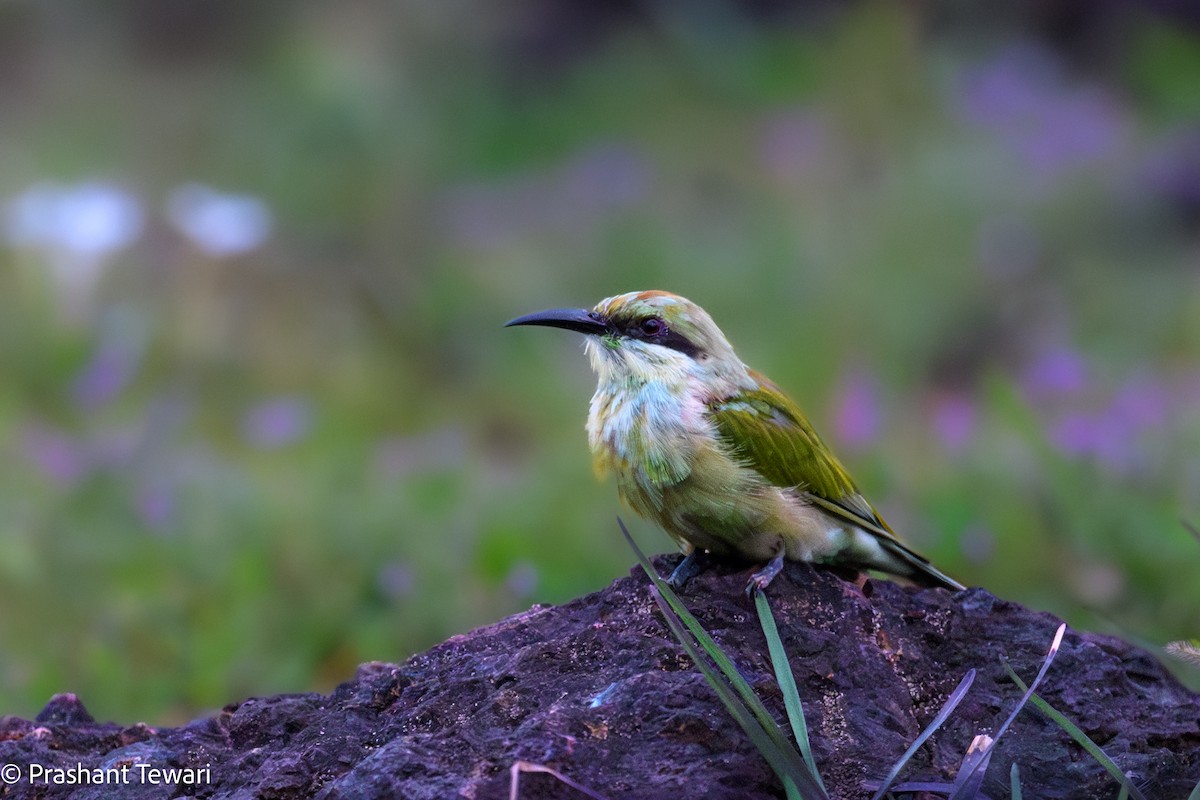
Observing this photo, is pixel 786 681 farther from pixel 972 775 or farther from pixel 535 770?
pixel 535 770

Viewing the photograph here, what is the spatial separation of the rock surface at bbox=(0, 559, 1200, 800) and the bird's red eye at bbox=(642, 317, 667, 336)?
80cm

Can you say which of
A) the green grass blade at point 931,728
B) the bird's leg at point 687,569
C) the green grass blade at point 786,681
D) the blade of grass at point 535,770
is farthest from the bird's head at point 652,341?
the blade of grass at point 535,770

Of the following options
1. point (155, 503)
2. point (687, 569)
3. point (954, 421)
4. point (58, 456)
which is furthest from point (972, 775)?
point (954, 421)

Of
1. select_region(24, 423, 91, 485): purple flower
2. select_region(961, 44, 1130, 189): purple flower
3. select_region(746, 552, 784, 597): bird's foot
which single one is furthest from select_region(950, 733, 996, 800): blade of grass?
select_region(961, 44, 1130, 189): purple flower

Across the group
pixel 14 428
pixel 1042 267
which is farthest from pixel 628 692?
pixel 1042 267

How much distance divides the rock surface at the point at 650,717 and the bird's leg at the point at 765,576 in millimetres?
40

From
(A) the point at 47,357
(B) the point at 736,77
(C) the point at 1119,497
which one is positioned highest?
(B) the point at 736,77

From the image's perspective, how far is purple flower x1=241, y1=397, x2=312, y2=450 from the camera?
6.98m

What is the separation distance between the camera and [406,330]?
30.8ft

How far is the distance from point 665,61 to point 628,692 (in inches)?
467

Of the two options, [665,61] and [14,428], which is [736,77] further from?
[14,428]

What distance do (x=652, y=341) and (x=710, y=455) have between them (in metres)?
0.50

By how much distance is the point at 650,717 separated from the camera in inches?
108

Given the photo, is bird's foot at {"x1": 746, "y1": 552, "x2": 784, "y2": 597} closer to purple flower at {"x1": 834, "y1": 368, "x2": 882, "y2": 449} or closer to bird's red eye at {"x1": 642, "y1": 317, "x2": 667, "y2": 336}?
bird's red eye at {"x1": 642, "y1": 317, "x2": 667, "y2": 336}
